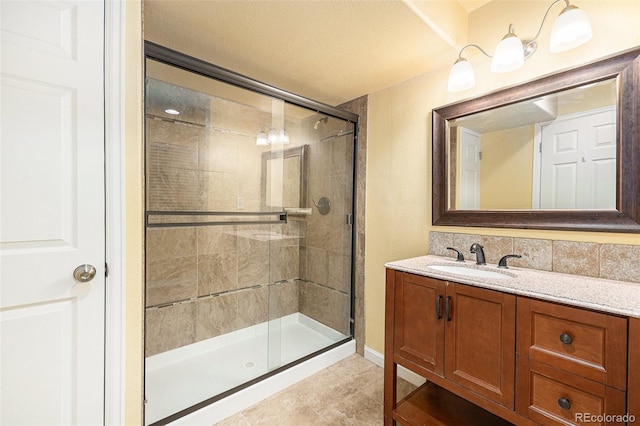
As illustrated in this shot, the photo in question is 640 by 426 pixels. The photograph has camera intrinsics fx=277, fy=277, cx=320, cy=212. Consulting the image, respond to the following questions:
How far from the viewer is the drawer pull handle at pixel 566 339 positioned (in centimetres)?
98

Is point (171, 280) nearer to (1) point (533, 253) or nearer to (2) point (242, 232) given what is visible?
(2) point (242, 232)

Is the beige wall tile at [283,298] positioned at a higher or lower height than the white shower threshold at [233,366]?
higher

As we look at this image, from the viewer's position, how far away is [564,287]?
1.12 meters

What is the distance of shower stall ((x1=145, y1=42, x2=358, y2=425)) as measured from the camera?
2.04 metres

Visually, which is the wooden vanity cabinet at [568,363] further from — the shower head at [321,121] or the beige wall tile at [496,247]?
the shower head at [321,121]

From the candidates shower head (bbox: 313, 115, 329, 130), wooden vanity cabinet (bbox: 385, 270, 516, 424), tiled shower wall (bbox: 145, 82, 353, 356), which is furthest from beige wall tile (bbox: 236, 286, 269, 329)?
shower head (bbox: 313, 115, 329, 130)

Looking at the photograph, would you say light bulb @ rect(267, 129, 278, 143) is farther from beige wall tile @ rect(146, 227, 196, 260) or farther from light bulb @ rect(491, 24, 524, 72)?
light bulb @ rect(491, 24, 524, 72)

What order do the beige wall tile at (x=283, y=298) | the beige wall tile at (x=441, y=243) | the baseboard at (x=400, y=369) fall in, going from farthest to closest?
the beige wall tile at (x=283, y=298) → the baseboard at (x=400, y=369) → the beige wall tile at (x=441, y=243)

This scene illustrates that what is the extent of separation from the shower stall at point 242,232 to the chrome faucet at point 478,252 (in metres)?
1.08
